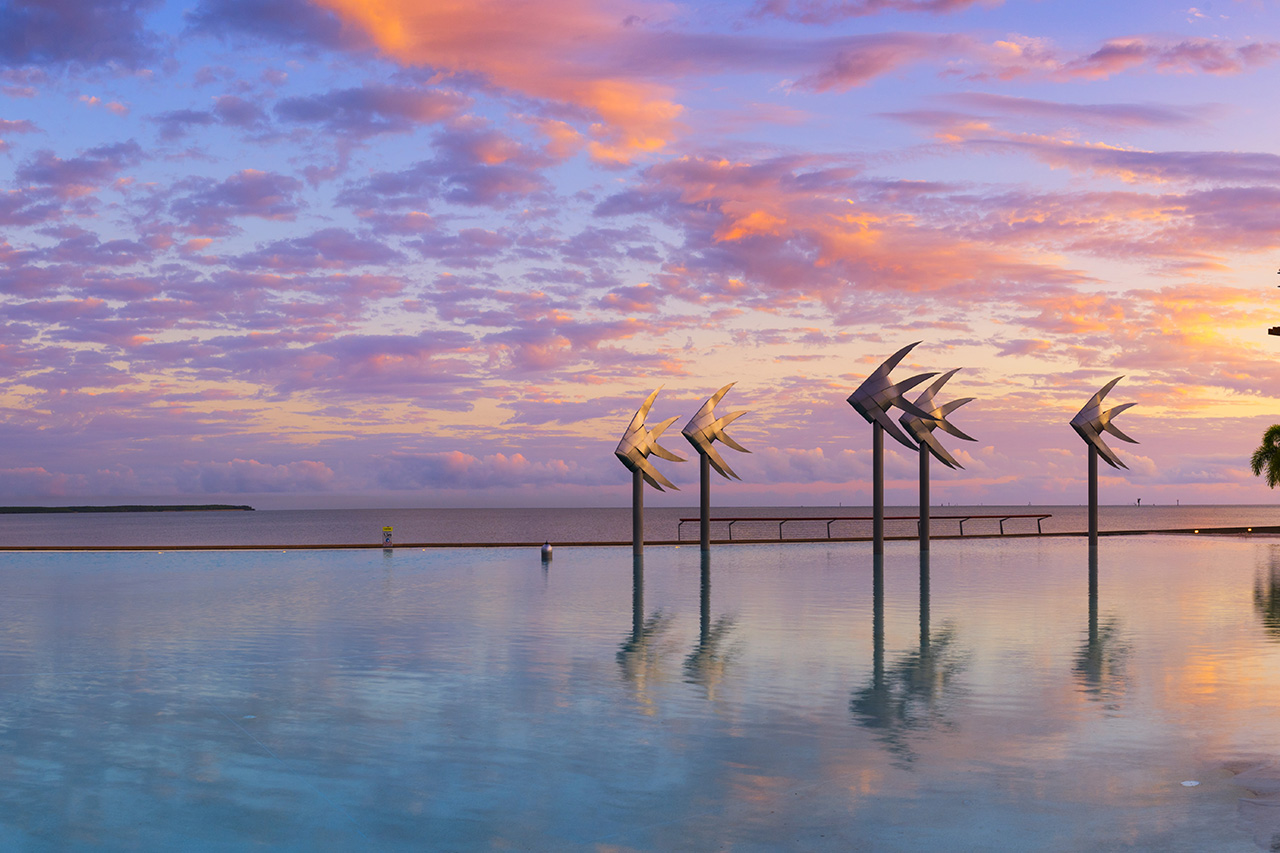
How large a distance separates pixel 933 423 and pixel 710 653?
93.1 feet

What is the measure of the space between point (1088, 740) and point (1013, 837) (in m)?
3.02

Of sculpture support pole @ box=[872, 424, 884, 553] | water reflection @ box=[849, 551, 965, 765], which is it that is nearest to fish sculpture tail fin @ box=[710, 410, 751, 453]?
sculpture support pole @ box=[872, 424, 884, 553]

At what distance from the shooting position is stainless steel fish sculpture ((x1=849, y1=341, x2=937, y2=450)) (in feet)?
122

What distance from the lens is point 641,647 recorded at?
50.6 ft

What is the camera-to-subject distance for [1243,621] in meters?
18.5

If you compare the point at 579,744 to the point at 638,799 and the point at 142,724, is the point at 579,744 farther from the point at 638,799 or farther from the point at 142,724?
the point at 142,724

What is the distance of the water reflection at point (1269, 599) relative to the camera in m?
17.9

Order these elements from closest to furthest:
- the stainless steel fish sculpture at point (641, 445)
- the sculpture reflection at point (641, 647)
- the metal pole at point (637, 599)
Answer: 1. the sculpture reflection at point (641, 647)
2. the metal pole at point (637, 599)
3. the stainless steel fish sculpture at point (641, 445)

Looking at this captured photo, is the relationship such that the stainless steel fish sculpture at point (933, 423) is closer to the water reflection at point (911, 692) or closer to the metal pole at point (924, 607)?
the metal pole at point (924, 607)

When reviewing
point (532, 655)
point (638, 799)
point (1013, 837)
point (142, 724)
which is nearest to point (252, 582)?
point (532, 655)

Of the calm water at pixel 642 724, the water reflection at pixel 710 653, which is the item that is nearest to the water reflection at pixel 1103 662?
the calm water at pixel 642 724

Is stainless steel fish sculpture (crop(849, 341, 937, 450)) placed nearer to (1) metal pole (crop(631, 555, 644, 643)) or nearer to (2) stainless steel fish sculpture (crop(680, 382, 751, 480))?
(2) stainless steel fish sculpture (crop(680, 382, 751, 480))

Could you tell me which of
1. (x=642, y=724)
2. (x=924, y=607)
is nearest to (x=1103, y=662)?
(x=642, y=724)

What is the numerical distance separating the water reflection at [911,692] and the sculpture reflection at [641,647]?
2.49 m
